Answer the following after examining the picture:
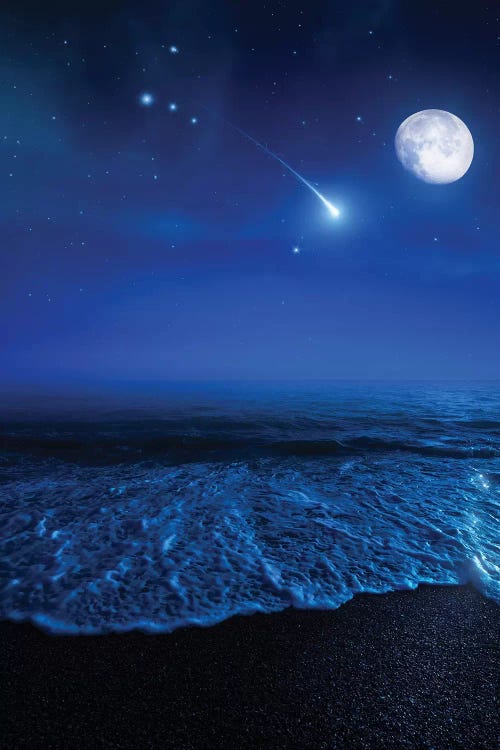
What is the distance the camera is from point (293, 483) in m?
8.98

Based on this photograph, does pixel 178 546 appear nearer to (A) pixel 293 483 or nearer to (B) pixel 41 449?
(A) pixel 293 483

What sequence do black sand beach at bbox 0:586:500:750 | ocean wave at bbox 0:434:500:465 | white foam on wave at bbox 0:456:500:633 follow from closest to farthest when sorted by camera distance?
black sand beach at bbox 0:586:500:750 < white foam on wave at bbox 0:456:500:633 < ocean wave at bbox 0:434:500:465

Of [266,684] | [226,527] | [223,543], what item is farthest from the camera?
[226,527]

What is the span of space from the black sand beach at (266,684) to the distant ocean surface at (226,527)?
0.38m

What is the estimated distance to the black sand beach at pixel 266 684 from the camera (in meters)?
2.13

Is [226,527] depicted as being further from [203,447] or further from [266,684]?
[203,447]

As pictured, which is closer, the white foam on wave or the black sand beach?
the black sand beach

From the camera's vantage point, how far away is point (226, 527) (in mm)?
5992

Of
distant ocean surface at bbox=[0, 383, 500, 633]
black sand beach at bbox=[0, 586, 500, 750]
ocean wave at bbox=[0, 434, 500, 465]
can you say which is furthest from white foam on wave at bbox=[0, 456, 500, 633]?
ocean wave at bbox=[0, 434, 500, 465]

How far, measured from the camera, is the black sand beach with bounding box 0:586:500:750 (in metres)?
2.13

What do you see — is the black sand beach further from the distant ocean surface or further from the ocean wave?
the ocean wave

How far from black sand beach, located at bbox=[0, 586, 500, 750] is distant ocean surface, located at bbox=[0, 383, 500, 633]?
0.38 metres

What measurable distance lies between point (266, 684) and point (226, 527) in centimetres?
353

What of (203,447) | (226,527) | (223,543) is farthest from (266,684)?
(203,447)
